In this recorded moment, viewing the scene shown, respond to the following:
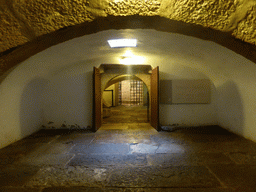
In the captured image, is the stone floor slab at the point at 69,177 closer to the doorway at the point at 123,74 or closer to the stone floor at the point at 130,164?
the stone floor at the point at 130,164

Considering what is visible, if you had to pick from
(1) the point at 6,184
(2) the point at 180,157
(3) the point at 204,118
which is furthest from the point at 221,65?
(1) the point at 6,184

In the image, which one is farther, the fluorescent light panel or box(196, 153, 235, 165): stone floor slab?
the fluorescent light panel

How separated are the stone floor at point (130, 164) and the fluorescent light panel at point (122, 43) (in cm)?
238

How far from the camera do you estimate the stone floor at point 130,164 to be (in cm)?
227

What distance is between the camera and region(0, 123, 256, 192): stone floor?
2273 millimetres

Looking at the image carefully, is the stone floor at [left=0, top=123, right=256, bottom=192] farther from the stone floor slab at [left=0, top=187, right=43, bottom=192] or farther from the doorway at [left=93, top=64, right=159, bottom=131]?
the doorway at [left=93, top=64, right=159, bottom=131]

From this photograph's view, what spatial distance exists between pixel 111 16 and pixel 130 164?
7.62ft

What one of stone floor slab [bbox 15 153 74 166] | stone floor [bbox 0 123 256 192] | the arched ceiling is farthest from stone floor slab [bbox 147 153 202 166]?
the arched ceiling

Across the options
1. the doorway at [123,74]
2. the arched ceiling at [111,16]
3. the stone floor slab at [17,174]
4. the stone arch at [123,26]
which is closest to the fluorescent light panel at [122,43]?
the doorway at [123,74]

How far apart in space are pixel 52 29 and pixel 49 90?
4.78m

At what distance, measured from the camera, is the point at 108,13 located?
1607 millimetres

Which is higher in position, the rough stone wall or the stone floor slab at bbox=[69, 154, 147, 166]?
the rough stone wall

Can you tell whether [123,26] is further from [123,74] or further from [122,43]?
[123,74]

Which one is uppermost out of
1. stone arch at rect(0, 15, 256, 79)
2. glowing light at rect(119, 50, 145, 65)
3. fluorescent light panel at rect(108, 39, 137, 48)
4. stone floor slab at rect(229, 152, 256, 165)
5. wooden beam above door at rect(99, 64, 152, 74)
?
fluorescent light panel at rect(108, 39, 137, 48)
